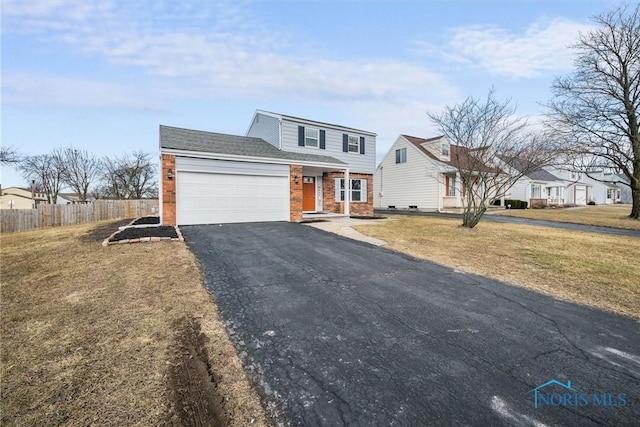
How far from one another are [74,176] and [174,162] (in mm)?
30252

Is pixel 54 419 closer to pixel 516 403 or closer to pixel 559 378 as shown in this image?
pixel 516 403

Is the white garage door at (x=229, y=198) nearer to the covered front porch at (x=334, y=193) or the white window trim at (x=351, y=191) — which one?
the covered front porch at (x=334, y=193)

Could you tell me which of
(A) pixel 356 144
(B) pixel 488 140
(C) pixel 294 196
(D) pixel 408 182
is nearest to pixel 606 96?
(B) pixel 488 140

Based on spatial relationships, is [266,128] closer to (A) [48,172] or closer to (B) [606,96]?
(B) [606,96]

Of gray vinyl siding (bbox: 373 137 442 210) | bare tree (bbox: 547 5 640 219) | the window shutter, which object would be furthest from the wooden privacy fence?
bare tree (bbox: 547 5 640 219)

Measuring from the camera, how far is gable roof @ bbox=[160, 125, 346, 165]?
11531 mm

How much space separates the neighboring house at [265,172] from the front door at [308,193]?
0.06 m

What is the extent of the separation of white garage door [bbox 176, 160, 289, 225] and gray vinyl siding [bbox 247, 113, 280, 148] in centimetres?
345

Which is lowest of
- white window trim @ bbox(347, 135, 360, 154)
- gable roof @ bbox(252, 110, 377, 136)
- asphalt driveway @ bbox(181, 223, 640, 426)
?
asphalt driveway @ bbox(181, 223, 640, 426)

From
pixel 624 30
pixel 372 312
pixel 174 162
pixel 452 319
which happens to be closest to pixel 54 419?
pixel 372 312

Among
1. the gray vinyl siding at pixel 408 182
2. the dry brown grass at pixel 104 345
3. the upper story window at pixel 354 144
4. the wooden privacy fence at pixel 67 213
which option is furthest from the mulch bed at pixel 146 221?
the gray vinyl siding at pixel 408 182

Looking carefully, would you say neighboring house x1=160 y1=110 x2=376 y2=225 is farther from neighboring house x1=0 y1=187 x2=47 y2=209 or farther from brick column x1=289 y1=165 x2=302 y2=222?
neighboring house x1=0 y1=187 x2=47 y2=209

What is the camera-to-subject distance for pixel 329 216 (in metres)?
15.1

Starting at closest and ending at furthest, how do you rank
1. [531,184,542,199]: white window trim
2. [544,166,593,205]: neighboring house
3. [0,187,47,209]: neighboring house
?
[531,184,542,199]: white window trim → [544,166,593,205]: neighboring house → [0,187,47,209]: neighboring house
